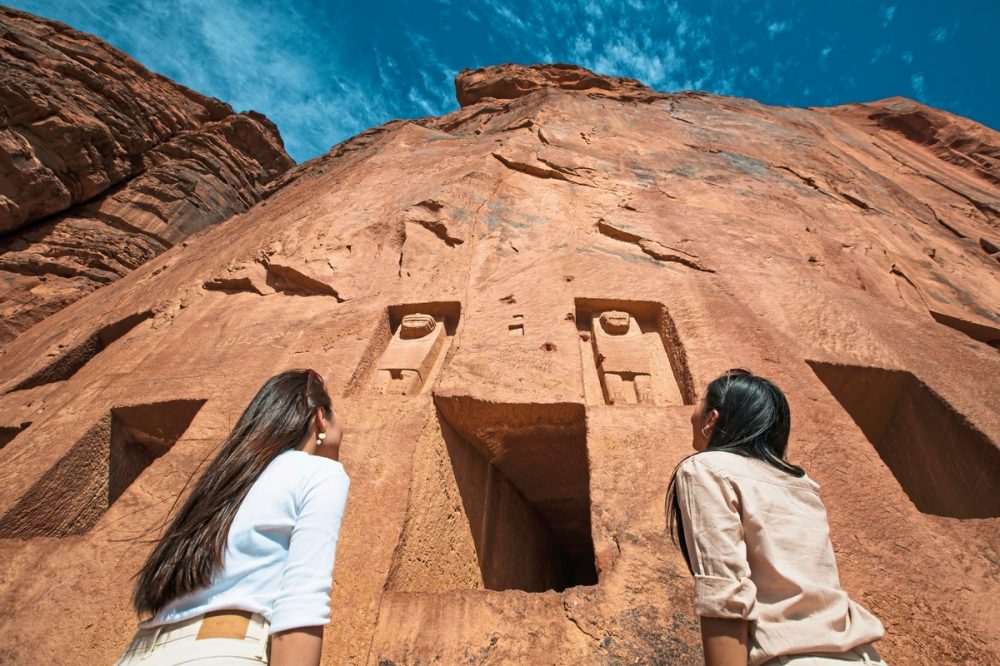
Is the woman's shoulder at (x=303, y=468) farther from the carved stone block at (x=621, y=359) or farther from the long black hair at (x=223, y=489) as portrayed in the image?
the carved stone block at (x=621, y=359)

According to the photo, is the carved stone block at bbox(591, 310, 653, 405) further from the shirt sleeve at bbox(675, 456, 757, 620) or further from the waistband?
the waistband

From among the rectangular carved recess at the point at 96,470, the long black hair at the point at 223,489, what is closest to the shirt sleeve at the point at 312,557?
the long black hair at the point at 223,489

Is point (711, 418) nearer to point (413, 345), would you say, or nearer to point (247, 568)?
point (247, 568)

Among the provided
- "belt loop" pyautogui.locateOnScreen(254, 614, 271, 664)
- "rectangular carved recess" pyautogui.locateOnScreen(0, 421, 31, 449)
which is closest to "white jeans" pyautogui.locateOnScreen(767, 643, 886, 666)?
"belt loop" pyautogui.locateOnScreen(254, 614, 271, 664)

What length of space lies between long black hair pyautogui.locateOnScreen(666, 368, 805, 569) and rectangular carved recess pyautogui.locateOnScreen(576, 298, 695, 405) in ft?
7.00

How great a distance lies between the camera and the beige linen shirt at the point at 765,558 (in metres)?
1.19

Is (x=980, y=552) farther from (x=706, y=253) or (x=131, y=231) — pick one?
(x=131, y=231)

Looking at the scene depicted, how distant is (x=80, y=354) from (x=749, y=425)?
805 centimetres

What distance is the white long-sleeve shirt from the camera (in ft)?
3.84

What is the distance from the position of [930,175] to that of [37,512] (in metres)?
14.5

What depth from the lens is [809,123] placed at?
11562mm

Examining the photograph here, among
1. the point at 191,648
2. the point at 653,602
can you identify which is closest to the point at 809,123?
the point at 653,602

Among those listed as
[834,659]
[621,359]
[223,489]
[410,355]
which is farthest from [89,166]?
[834,659]

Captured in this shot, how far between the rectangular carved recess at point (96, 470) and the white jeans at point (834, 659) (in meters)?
4.41
